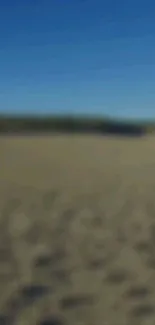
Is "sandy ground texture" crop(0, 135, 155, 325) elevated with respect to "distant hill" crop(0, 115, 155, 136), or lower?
lower

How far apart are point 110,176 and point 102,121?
14.9 m

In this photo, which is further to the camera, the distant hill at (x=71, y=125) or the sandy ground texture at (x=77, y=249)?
the distant hill at (x=71, y=125)

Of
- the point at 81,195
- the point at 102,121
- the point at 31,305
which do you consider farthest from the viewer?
the point at 102,121

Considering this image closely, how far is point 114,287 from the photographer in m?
3.88

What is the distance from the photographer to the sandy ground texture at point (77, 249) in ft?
11.5

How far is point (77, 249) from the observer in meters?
4.81

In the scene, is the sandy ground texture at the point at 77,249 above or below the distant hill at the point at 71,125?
below

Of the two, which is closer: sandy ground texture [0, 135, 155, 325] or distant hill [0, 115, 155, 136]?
sandy ground texture [0, 135, 155, 325]

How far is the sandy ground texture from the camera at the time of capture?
11.5 ft

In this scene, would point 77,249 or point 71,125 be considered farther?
point 71,125

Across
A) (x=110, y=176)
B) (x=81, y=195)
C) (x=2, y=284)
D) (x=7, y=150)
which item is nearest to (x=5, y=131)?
(x=7, y=150)

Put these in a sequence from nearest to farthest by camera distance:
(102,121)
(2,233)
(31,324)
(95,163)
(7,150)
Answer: (31,324) < (2,233) < (95,163) < (7,150) < (102,121)

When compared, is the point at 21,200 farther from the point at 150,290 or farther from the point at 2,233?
the point at 150,290

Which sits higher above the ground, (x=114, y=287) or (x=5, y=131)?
(x=5, y=131)
